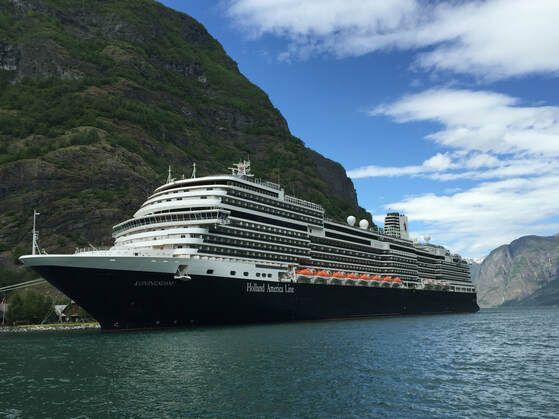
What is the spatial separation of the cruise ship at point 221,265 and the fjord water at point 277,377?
738cm

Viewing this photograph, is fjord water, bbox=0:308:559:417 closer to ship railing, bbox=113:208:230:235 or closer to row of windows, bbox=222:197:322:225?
ship railing, bbox=113:208:230:235

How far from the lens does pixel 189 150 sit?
18400 cm

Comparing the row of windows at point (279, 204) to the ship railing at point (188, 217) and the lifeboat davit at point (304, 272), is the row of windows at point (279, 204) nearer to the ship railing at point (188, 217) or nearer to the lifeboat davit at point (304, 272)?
the ship railing at point (188, 217)

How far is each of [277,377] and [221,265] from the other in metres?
31.9

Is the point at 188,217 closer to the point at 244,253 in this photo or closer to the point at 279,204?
the point at 244,253

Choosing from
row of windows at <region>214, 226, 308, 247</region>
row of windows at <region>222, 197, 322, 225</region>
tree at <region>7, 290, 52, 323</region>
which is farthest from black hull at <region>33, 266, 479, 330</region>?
tree at <region>7, 290, 52, 323</region>

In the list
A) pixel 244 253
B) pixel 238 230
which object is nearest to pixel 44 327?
pixel 244 253

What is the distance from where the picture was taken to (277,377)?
31328 millimetres

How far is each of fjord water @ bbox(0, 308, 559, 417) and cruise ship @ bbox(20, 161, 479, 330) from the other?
7376mm

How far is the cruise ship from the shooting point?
5678cm

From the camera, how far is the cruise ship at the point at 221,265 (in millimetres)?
56781

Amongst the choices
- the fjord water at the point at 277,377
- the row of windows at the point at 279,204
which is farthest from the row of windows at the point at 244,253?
the fjord water at the point at 277,377

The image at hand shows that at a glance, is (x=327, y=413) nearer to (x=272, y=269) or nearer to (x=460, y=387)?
(x=460, y=387)

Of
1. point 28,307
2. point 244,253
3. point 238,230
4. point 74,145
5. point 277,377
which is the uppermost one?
point 74,145
